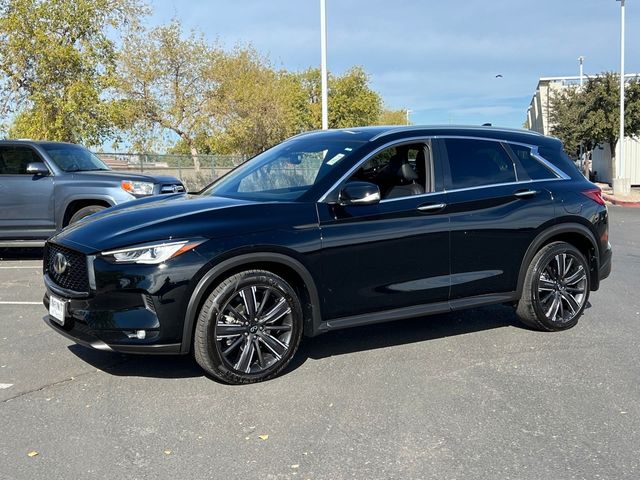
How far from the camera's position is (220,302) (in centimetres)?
434

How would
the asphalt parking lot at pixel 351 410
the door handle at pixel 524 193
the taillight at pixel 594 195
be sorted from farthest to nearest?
the taillight at pixel 594 195
the door handle at pixel 524 193
the asphalt parking lot at pixel 351 410

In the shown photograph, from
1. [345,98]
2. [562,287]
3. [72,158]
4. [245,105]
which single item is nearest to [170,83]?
[245,105]

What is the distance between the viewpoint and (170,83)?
26.8 meters

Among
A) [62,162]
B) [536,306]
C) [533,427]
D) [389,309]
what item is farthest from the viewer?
[62,162]

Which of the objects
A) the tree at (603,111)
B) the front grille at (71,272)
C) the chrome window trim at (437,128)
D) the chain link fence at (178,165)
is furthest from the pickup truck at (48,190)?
the tree at (603,111)

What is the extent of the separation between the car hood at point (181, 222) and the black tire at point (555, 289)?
89.5 inches

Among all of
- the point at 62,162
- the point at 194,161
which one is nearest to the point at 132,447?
the point at 62,162

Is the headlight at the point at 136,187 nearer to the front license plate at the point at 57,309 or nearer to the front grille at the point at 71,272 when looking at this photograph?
the front grille at the point at 71,272

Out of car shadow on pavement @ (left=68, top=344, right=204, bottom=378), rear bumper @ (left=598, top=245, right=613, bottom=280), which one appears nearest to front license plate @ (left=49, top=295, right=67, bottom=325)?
car shadow on pavement @ (left=68, top=344, right=204, bottom=378)

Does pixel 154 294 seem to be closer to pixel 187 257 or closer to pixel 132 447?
pixel 187 257

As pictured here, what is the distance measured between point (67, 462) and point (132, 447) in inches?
13.6

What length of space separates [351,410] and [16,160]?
8277 millimetres

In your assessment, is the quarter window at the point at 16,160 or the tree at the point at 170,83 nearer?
the quarter window at the point at 16,160

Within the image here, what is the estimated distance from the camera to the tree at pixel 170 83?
25844 mm
